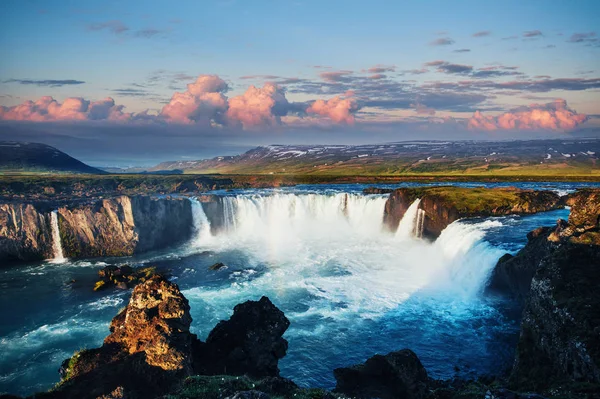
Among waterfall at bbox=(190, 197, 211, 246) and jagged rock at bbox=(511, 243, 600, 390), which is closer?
jagged rock at bbox=(511, 243, 600, 390)

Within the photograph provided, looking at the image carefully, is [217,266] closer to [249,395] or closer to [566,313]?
[566,313]

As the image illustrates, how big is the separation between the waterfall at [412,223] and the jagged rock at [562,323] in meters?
40.7

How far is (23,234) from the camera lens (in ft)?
200

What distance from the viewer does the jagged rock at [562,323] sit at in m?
18.1

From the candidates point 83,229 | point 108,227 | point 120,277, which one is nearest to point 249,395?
point 120,277

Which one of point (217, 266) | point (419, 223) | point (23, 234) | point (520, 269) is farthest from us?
point (419, 223)

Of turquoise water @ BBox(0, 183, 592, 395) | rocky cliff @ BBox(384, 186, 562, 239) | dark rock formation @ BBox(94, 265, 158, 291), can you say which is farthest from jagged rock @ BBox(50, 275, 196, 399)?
rocky cliff @ BBox(384, 186, 562, 239)

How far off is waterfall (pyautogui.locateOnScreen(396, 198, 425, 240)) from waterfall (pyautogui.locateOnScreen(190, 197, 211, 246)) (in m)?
36.5

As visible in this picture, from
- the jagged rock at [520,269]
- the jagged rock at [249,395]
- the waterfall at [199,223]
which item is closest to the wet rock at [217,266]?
the waterfall at [199,223]

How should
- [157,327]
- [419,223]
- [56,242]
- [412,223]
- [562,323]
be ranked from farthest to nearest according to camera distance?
1. [412,223]
2. [419,223]
3. [56,242]
4. [157,327]
5. [562,323]

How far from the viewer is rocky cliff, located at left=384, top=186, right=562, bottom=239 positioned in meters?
63.4

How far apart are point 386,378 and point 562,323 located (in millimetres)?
9643

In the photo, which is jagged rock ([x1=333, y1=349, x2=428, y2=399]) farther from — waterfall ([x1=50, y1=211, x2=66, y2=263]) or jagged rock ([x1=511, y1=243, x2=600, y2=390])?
waterfall ([x1=50, y1=211, x2=66, y2=263])

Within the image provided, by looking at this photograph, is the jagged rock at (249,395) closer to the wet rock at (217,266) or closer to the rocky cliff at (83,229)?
the wet rock at (217,266)
